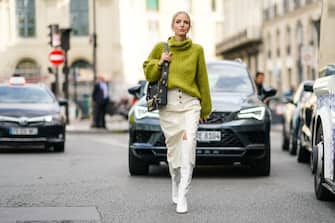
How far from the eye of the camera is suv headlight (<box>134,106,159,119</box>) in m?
13.1

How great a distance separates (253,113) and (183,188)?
4.04m

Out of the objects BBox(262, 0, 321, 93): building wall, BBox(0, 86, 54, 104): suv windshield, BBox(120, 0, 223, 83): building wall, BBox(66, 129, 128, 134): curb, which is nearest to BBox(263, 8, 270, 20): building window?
BBox(262, 0, 321, 93): building wall

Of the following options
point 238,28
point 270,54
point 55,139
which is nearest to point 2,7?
point 238,28

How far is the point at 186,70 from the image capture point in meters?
9.59

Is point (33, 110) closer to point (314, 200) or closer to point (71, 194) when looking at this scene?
point (71, 194)

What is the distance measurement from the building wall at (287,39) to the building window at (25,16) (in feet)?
69.2

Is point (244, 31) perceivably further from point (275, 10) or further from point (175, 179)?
point (175, 179)

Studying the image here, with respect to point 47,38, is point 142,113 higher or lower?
lower

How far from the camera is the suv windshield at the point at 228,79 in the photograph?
1436 centimetres

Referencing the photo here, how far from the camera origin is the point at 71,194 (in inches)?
431

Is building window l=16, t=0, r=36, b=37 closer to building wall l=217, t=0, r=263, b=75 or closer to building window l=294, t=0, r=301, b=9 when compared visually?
building wall l=217, t=0, r=263, b=75

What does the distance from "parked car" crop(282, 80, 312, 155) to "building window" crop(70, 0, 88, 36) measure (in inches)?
2242

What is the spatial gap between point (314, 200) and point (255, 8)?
57.6 meters

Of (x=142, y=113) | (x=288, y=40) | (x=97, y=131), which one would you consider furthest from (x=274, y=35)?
(x=142, y=113)
